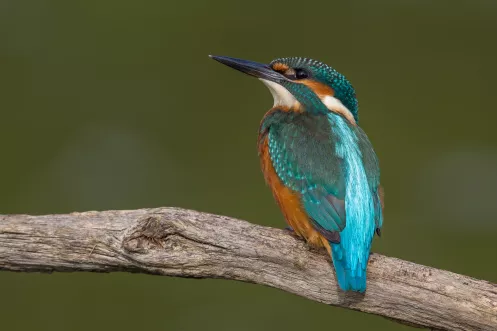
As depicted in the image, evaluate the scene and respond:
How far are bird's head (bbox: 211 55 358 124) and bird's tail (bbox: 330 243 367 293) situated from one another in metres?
0.78

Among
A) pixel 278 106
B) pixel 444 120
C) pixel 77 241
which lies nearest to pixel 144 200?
pixel 444 120

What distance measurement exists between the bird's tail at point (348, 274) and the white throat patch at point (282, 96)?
83 centimetres

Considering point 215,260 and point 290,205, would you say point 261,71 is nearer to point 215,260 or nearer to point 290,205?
point 290,205

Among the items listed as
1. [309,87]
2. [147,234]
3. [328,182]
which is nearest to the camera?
[147,234]

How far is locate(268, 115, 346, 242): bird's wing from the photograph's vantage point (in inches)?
125

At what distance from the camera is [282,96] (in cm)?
374

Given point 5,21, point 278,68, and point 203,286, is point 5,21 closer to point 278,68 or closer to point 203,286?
point 203,286

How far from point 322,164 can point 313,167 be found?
3cm

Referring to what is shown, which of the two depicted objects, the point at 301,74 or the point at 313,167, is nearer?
the point at 313,167

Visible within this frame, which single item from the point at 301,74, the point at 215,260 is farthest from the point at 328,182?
the point at 301,74

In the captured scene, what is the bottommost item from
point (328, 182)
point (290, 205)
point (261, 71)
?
point (290, 205)

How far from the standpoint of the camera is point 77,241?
10.0 feet

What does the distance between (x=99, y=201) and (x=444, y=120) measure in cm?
312

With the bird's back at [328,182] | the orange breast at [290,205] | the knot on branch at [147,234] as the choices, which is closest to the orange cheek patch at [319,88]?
the bird's back at [328,182]
